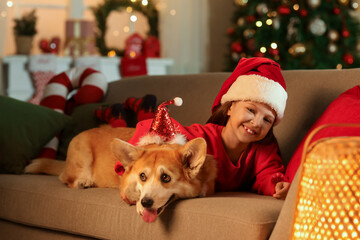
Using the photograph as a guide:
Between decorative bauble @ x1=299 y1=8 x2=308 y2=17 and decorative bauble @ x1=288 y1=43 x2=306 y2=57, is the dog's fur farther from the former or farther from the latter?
decorative bauble @ x1=299 y1=8 x2=308 y2=17

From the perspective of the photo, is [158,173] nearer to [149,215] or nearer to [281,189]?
[149,215]

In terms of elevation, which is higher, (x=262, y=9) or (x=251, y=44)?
(x=262, y=9)

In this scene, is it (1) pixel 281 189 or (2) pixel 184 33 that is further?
(2) pixel 184 33

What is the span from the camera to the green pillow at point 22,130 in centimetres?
263

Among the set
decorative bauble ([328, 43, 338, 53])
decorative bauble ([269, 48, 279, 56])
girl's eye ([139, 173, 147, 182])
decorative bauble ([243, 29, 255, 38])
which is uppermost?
decorative bauble ([243, 29, 255, 38])

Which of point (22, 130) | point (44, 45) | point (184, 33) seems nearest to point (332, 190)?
point (22, 130)

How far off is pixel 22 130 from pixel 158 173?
1.26 meters

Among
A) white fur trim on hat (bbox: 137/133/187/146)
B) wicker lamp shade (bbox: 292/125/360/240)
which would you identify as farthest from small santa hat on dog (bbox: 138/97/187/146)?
wicker lamp shade (bbox: 292/125/360/240)

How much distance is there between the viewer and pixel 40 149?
277 centimetres

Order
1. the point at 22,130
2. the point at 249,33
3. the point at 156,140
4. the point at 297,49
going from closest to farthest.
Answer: the point at 156,140, the point at 22,130, the point at 297,49, the point at 249,33

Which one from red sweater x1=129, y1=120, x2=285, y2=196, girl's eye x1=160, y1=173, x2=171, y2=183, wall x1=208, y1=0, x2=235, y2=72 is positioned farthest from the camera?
wall x1=208, y1=0, x2=235, y2=72

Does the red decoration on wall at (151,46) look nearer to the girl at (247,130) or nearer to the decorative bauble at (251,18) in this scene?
the decorative bauble at (251,18)

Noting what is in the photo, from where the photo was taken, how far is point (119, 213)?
Answer: 6.22ft

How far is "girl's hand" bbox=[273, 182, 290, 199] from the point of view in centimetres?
190
